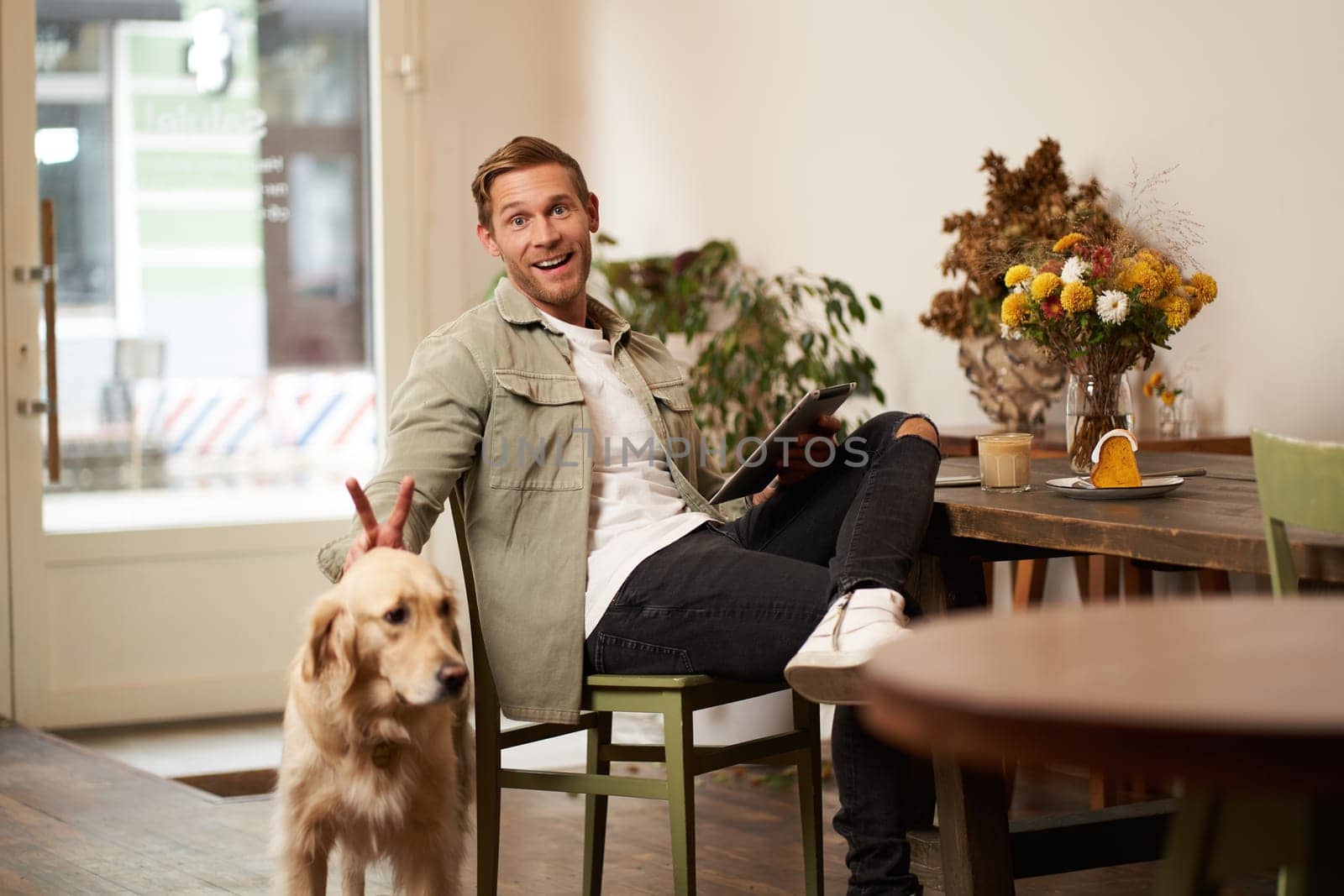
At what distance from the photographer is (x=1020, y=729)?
858 mm

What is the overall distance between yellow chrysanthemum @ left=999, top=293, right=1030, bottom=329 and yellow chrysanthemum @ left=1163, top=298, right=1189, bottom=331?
21 centimetres

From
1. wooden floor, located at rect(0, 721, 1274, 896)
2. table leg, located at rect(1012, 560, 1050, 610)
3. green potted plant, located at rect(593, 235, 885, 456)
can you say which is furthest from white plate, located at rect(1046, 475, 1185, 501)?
green potted plant, located at rect(593, 235, 885, 456)

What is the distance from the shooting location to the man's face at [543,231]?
2.37 metres

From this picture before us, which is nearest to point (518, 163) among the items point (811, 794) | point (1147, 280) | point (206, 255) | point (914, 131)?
point (1147, 280)

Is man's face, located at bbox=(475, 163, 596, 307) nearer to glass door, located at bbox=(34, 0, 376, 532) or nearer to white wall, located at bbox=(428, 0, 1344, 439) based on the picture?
white wall, located at bbox=(428, 0, 1344, 439)

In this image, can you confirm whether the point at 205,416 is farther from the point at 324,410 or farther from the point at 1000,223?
the point at 1000,223

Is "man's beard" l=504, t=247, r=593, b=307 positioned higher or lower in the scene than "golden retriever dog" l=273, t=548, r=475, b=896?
higher

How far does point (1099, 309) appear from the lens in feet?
7.53

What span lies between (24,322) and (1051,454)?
9.60 ft

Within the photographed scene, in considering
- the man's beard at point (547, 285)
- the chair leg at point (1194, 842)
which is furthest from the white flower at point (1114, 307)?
the chair leg at point (1194, 842)

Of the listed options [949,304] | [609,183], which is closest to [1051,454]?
[949,304]

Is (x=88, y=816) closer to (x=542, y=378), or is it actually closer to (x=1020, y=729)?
(x=542, y=378)

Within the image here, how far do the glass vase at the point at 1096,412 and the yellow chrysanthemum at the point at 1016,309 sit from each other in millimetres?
128

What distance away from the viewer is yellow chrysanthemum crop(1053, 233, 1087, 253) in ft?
7.80
